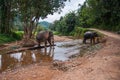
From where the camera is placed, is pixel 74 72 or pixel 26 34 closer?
pixel 74 72

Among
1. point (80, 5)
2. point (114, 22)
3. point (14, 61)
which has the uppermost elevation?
point (80, 5)

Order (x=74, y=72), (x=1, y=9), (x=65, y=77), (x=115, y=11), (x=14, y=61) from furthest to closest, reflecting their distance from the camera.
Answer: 1. (x=1, y=9)
2. (x=115, y=11)
3. (x=14, y=61)
4. (x=74, y=72)
5. (x=65, y=77)

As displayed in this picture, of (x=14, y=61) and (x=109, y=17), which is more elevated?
(x=109, y=17)

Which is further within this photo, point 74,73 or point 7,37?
point 7,37

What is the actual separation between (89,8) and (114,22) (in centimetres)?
825

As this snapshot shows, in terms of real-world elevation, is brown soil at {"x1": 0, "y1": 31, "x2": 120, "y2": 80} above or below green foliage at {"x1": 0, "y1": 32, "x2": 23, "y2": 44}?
below

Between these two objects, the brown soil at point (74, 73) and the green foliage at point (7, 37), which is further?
the green foliage at point (7, 37)

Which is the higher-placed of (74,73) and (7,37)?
(7,37)

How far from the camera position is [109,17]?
45.1 m

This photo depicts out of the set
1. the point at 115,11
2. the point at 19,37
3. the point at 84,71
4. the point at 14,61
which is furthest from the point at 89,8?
the point at 84,71

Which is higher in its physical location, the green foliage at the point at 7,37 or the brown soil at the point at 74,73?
the green foliage at the point at 7,37

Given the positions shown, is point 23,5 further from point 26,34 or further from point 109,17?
point 109,17

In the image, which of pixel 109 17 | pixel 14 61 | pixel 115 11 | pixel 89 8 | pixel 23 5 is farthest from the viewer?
pixel 89 8

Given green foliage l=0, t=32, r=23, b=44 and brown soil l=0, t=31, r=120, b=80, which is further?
green foliage l=0, t=32, r=23, b=44
